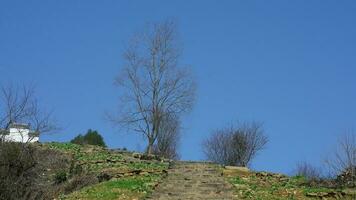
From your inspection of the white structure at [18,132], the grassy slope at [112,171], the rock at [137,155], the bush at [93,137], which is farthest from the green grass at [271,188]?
the bush at [93,137]

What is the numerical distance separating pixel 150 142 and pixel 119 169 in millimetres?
11932

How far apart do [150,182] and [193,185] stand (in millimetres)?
1491

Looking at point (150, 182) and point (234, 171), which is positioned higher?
point (234, 171)

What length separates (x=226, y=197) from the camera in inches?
763

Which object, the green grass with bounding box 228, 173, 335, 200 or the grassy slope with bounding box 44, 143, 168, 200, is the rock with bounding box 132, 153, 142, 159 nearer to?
the grassy slope with bounding box 44, 143, 168, 200

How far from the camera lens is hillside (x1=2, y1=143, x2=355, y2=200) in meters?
19.8

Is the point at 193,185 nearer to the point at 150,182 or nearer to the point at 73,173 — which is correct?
the point at 150,182

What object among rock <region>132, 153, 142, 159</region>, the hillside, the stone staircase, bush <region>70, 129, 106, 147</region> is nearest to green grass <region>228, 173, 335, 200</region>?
the hillside

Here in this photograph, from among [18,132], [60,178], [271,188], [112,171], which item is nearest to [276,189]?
[271,188]

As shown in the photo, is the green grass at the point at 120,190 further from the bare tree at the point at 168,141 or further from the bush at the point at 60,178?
the bare tree at the point at 168,141

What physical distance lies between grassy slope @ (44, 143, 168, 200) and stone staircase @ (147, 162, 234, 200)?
476mm

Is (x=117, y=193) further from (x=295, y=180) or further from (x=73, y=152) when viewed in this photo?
(x=73, y=152)

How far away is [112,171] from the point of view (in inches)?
992

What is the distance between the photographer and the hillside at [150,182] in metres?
19.8
